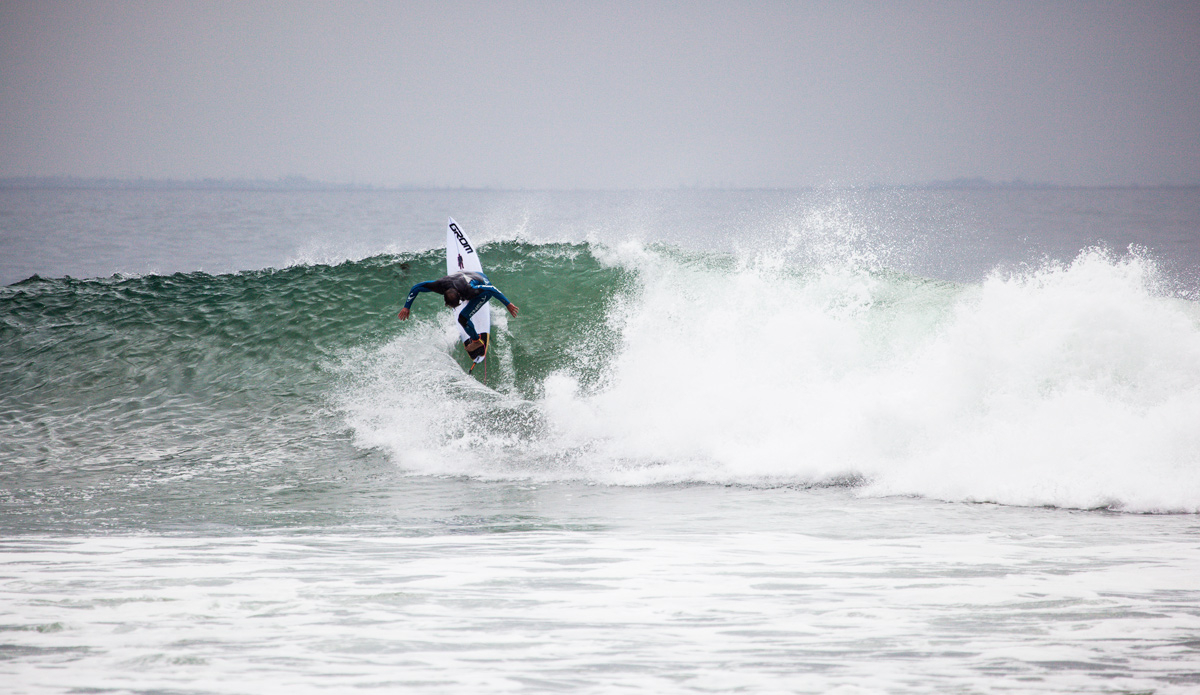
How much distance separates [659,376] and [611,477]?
2148 millimetres

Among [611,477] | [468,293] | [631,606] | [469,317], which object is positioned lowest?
[631,606]

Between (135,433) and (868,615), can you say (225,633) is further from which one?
(135,433)

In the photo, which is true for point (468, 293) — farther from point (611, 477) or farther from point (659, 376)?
point (611, 477)

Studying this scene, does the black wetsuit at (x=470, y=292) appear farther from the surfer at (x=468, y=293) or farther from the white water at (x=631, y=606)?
the white water at (x=631, y=606)

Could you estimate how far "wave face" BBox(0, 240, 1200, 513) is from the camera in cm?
706

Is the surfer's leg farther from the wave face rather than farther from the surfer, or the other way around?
the wave face

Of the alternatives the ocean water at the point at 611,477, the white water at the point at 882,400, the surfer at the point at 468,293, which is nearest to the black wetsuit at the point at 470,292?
the surfer at the point at 468,293

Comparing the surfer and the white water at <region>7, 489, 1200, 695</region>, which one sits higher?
the surfer

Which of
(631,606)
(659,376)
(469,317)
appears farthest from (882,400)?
(469,317)

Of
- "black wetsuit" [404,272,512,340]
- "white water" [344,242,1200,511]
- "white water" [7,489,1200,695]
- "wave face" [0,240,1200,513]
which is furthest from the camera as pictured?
"black wetsuit" [404,272,512,340]

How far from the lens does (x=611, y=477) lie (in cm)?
730

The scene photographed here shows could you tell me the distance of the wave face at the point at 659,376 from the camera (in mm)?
7059

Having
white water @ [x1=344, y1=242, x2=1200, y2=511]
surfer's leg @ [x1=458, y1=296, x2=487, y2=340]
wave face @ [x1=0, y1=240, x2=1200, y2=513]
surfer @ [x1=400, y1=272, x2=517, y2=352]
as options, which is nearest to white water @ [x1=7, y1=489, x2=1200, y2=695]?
white water @ [x1=344, y1=242, x2=1200, y2=511]

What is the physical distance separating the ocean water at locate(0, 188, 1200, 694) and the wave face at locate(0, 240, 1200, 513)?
0.04 m
